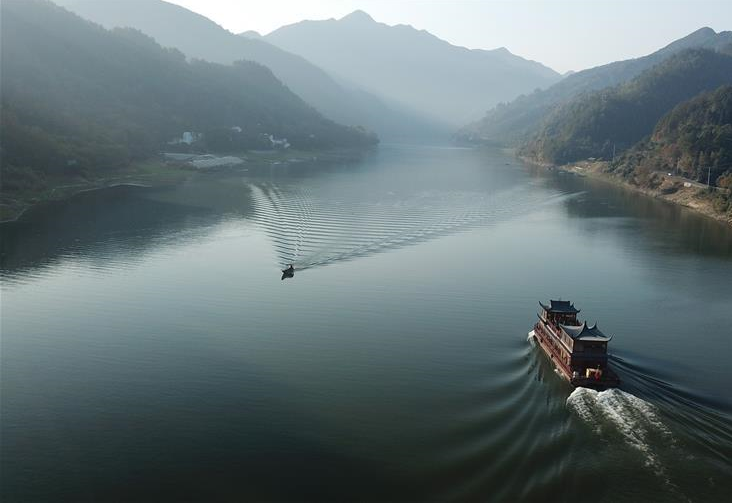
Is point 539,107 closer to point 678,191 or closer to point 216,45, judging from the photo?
point 216,45

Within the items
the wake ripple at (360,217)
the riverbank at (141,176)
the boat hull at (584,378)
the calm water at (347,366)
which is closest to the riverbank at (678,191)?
the wake ripple at (360,217)

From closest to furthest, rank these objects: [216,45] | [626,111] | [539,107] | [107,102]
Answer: [107,102] < [626,111] < [216,45] < [539,107]

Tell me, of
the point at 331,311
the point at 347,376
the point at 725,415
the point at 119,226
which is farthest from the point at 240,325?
the point at 119,226

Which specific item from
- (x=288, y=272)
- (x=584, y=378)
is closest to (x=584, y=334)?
(x=584, y=378)

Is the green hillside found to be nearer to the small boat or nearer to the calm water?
the calm water

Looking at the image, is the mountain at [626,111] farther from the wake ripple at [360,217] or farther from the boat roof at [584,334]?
the boat roof at [584,334]

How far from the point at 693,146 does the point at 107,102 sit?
69424mm

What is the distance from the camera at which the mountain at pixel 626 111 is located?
322 ft

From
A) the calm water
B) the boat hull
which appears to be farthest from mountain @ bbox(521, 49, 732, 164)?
the boat hull

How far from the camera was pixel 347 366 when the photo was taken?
58.6ft

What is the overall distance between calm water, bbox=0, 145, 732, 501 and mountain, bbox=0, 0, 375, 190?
1433 centimetres

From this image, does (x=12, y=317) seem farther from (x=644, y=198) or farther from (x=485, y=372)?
(x=644, y=198)

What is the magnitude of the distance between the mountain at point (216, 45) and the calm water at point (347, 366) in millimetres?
139989

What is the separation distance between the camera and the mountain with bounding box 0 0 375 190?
49.7m
